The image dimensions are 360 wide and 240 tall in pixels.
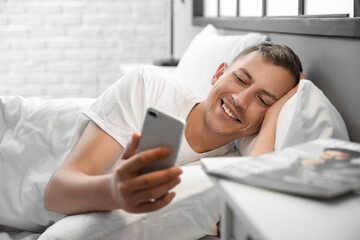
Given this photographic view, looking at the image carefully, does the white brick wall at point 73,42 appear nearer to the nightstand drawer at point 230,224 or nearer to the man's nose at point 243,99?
the man's nose at point 243,99

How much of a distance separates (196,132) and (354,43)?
493 mm

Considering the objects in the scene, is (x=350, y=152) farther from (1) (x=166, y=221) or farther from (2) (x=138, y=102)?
(2) (x=138, y=102)

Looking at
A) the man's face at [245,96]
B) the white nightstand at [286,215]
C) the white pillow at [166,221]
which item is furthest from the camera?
the man's face at [245,96]

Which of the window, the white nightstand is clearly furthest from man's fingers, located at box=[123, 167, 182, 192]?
the window

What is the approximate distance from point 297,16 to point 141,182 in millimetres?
1089

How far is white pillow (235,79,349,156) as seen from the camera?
3.36 ft

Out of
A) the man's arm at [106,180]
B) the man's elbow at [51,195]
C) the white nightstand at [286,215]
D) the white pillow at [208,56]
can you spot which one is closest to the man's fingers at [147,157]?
the man's arm at [106,180]

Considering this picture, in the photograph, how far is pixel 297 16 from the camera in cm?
160

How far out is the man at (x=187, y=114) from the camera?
1.04m

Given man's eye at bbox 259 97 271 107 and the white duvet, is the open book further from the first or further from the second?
man's eye at bbox 259 97 271 107

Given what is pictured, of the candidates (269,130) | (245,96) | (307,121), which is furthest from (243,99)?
(307,121)

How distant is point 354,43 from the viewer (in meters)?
1.17

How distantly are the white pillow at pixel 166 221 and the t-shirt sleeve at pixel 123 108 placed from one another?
0.23 meters

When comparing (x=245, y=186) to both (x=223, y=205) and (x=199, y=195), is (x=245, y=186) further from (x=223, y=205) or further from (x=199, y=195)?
(x=199, y=195)
